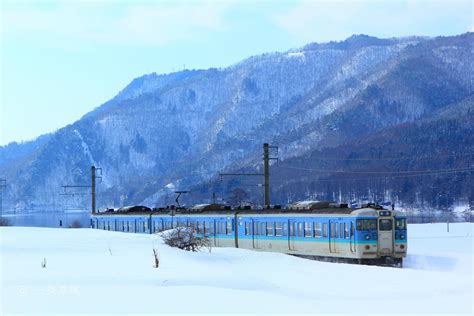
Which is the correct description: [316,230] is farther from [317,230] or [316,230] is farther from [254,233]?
[254,233]

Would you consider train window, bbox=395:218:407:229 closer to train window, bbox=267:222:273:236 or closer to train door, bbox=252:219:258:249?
train window, bbox=267:222:273:236

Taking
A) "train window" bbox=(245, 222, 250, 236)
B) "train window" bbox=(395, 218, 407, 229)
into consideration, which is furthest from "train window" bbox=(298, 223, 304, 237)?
"train window" bbox=(245, 222, 250, 236)

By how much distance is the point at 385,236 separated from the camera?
37844 millimetres

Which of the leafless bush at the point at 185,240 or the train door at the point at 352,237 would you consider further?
the leafless bush at the point at 185,240

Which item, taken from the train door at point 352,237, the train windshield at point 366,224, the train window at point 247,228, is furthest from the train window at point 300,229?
the train window at point 247,228

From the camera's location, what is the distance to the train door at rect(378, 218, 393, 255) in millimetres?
37562

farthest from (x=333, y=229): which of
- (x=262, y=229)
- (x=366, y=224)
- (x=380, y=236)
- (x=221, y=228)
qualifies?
(x=221, y=228)

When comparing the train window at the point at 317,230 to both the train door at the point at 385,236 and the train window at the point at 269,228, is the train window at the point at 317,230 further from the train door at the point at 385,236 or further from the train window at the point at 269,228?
the train window at the point at 269,228

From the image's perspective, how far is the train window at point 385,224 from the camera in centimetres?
3781

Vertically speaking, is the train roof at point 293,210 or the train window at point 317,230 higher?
the train roof at point 293,210

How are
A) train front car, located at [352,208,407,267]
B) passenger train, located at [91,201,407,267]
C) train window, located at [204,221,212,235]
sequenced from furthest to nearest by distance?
train window, located at [204,221,212,235] → passenger train, located at [91,201,407,267] → train front car, located at [352,208,407,267]

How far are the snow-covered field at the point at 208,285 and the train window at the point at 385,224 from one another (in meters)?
2.87

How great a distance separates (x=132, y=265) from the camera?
28078 millimetres

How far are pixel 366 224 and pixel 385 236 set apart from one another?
1.39 m
